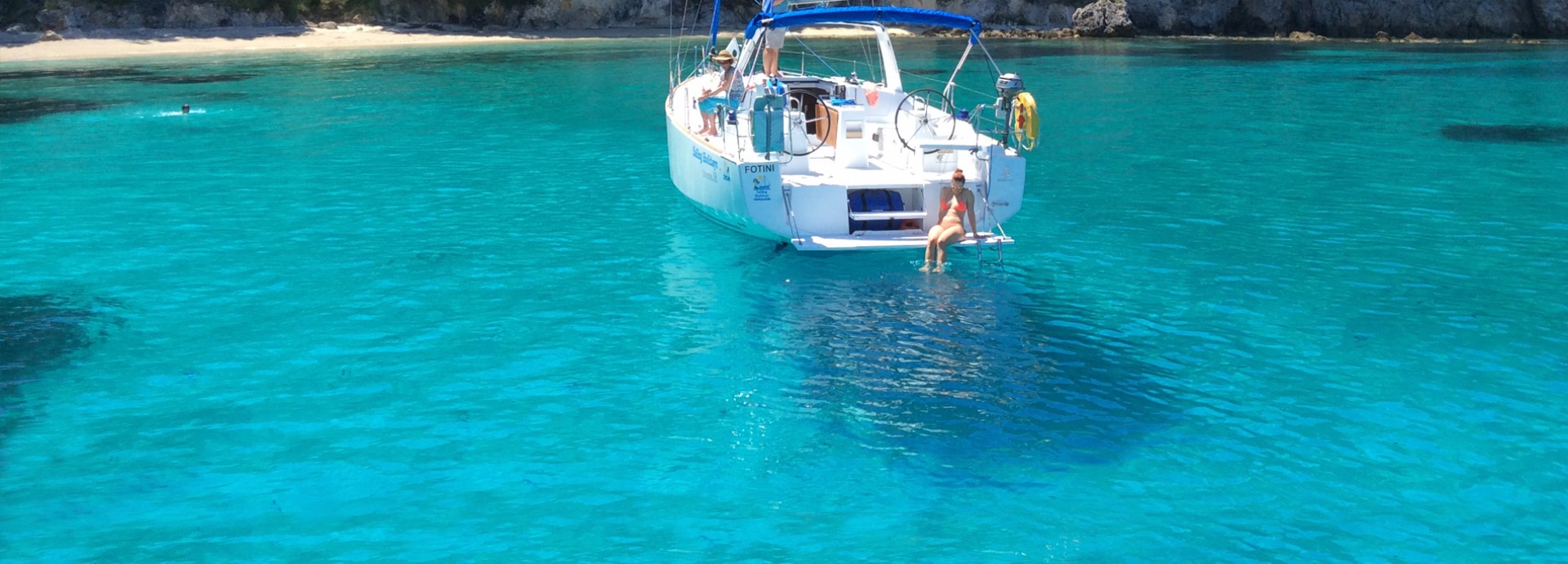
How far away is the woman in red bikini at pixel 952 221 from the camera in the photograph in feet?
47.4

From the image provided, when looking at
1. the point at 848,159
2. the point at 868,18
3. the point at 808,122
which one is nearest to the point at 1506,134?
the point at 868,18

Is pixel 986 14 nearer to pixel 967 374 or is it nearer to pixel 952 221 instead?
pixel 952 221

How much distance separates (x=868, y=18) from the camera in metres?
17.5

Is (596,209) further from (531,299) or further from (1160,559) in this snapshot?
(1160,559)

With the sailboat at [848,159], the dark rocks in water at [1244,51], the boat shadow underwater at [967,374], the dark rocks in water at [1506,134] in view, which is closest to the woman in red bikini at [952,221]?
the sailboat at [848,159]

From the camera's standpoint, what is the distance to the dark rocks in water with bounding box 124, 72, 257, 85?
43125mm

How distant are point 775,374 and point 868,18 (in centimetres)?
779

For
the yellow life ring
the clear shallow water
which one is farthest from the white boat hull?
the yellow life ring

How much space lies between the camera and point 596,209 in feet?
66.0

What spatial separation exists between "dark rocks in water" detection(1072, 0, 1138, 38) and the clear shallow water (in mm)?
48330

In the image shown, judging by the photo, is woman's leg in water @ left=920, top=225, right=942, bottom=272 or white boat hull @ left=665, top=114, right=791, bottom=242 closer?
woman's leg in water @ left=920, top=225, right=942, bottom=272

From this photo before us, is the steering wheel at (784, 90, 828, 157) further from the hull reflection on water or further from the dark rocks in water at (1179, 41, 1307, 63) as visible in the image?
the dark rocks in water at (1179, 41, 1307, 63)

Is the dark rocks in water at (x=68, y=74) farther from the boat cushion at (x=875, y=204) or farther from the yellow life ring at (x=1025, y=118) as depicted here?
the yellow life ring at (x=1025, y=118)

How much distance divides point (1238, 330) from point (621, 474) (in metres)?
7.35
